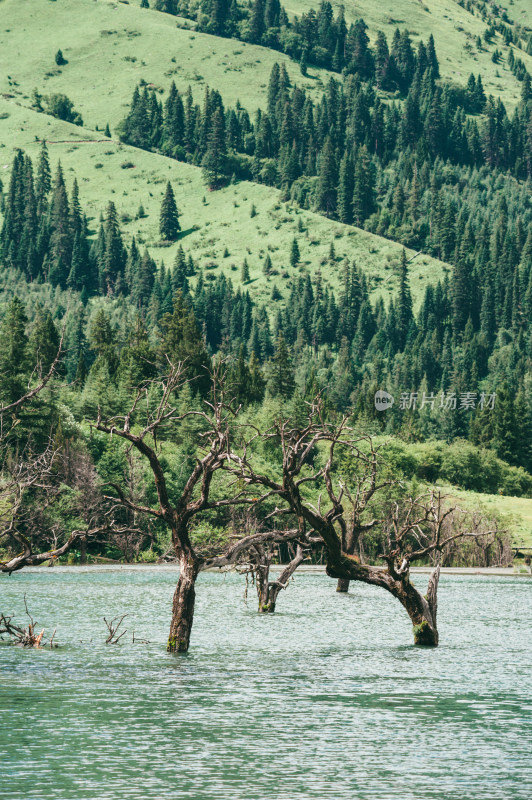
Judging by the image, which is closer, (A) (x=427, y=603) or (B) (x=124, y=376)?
(A) (x=427, y=603)

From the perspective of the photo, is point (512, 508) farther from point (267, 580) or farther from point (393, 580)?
point (393, 580)

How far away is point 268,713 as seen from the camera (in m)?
34.2

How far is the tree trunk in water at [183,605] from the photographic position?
40750mm

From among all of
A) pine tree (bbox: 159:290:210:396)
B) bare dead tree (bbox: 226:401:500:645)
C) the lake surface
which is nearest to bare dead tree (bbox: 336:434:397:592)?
bare dead tree (bbox: 226:401:500:645)

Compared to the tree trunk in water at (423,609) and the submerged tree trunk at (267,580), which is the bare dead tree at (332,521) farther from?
the submerged tree trunk at (267,580)

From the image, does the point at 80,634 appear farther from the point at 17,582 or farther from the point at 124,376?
the point at 124,376

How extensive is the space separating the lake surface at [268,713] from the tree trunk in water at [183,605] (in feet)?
2.69

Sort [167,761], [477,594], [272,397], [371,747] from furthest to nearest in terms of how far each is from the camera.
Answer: [272,397]
[477,594]
[371,747]
[167,761]

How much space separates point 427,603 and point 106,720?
17.3 metres

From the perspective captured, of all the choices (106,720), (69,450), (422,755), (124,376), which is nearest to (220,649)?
(106,720)

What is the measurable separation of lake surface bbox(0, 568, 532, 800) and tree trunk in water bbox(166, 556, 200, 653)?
820 millimetres

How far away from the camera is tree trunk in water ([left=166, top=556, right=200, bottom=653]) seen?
1604 inches

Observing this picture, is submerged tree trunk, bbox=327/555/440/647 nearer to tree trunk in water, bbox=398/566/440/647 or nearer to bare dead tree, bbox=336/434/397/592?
tree trunk in water, bbox=398/566/440/647

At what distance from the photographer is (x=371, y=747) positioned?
30016mm
